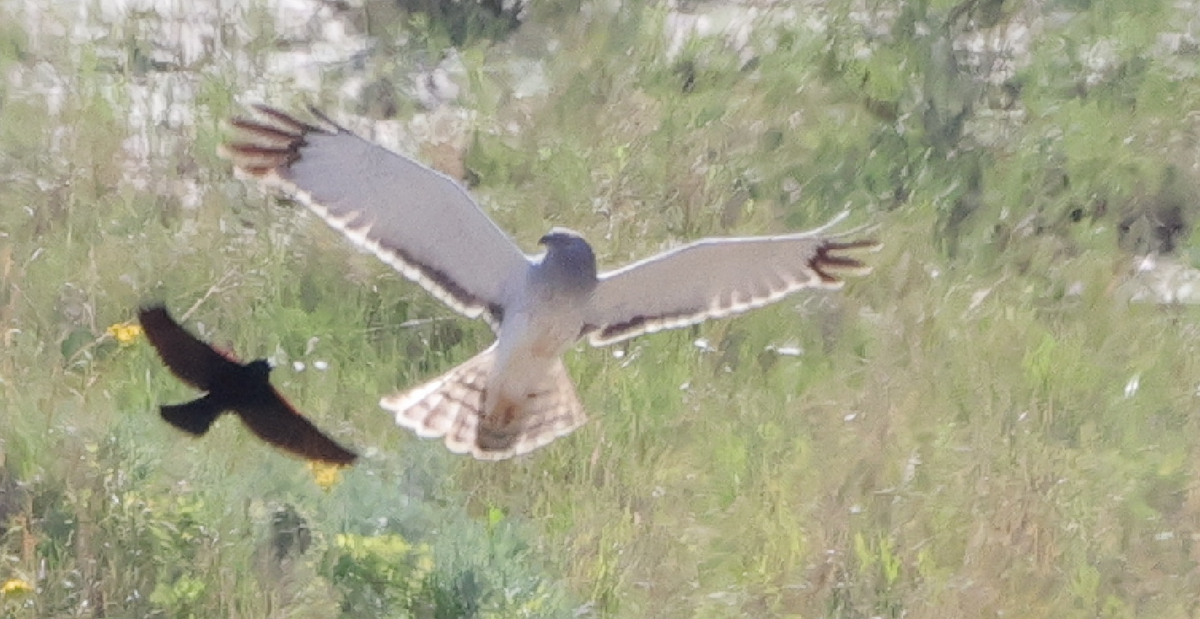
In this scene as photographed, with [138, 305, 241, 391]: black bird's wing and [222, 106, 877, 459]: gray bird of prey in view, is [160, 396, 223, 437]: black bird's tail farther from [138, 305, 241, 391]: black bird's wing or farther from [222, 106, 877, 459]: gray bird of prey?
[222, 106, 877, 459]: gray bird of prey

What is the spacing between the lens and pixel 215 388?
12.3 feet

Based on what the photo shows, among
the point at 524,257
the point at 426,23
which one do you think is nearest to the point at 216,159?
the point at 426,23

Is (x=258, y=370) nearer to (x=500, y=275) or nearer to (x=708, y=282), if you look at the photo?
(x=500, y=275)

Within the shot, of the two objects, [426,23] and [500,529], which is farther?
[426,23]

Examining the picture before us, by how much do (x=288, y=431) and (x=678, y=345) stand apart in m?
1.32

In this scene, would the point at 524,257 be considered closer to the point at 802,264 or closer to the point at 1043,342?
the point at 802,264

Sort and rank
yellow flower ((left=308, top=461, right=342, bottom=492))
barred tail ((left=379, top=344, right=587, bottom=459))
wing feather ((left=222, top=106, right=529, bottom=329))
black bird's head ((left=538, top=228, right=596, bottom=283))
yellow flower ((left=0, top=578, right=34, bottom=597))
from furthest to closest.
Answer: barred tail ((left=379, top=344, right=587, bottom=459)) < black bird's head ((left=538, top=228, right=596, bottom=283)) < yellow flower ((left=308, top=461, right=342, bottom=492)) < wing feather ((left=222, top=106, right=529, bottom=329)) < yellow flower ((left=0, top=578, right=34, bottom=597))

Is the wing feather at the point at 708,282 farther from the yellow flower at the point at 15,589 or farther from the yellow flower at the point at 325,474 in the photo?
the yellow flower at the point at 15,589

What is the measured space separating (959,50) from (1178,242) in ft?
3.02

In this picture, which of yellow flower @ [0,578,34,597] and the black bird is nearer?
yellow flower @ [0,578,34,597]

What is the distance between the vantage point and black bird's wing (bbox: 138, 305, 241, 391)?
147 inches

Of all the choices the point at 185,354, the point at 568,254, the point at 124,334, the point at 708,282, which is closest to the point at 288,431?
the point at 185,354

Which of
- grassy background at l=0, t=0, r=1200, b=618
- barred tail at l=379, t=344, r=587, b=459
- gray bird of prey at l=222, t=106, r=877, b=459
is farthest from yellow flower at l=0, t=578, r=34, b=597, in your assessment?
barred tail at l=379, t=344, r=587, b=459

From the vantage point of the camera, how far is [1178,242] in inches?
231
